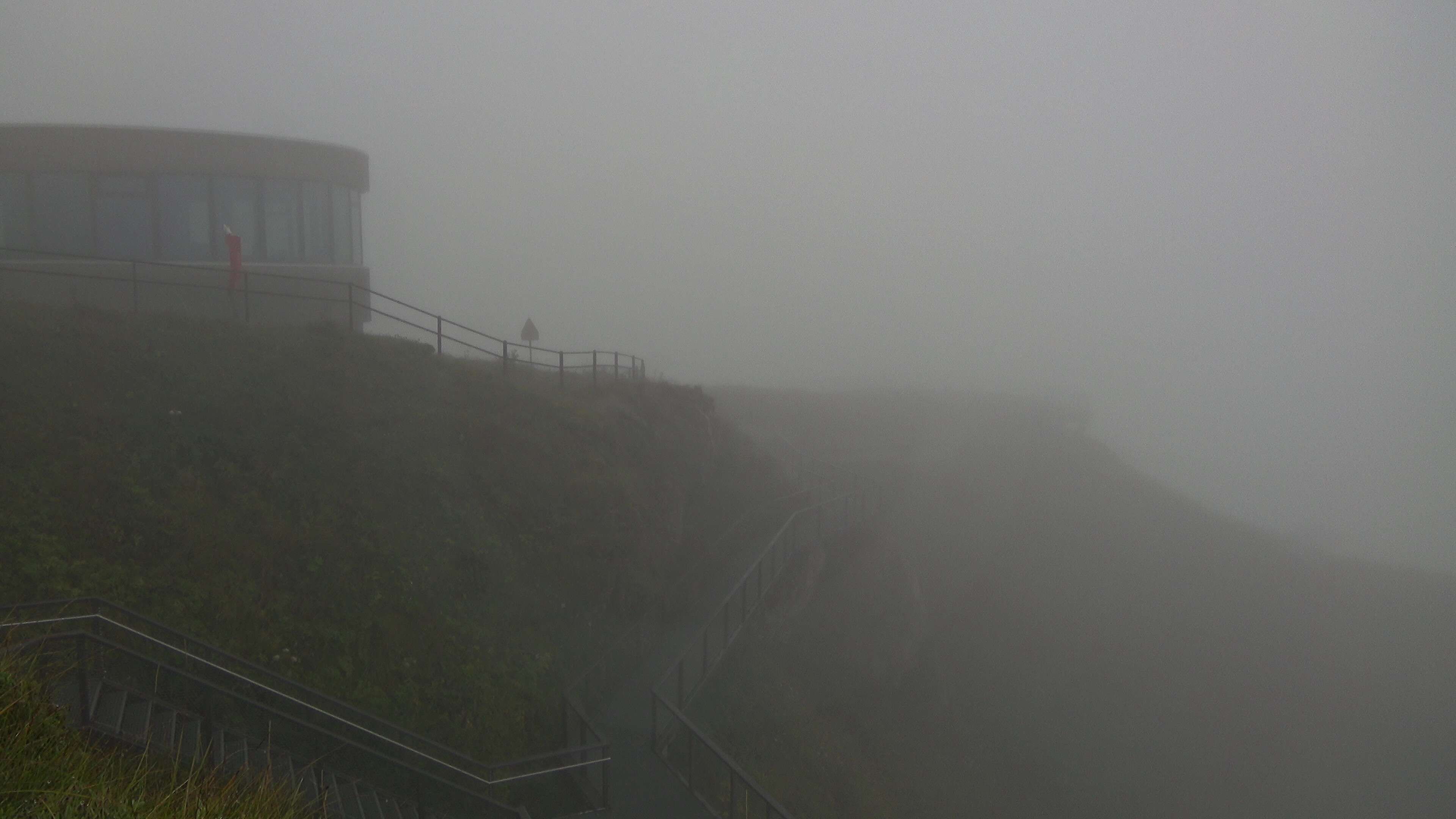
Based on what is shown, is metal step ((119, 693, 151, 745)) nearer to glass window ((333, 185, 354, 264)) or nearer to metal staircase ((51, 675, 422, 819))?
metal staircase ((51, 675, 422, 819))

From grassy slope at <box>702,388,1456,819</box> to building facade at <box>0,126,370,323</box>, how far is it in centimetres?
1372

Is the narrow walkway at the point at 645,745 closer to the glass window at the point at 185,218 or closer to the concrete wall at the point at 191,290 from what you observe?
the concrete wall at the point at 191,290

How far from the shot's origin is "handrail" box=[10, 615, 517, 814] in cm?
684

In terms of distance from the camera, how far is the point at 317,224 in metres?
23.0

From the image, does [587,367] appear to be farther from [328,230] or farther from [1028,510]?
[1028,510]

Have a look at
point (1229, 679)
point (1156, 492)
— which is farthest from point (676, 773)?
point (1156, 492)

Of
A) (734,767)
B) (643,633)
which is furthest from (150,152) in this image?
(734,767)

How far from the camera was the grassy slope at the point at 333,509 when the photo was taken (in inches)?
395

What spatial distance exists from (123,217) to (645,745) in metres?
18.2

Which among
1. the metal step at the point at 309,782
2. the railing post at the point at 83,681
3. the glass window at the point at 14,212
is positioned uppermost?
the glass window at the point at 14,212

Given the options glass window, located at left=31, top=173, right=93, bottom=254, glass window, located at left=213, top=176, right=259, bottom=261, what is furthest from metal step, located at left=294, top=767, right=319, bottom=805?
glass window, located at left=31, top=173, right=93, bottom=254

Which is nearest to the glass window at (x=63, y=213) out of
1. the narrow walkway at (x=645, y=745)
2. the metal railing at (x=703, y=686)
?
the narrow walkway at (x=645, y=745)

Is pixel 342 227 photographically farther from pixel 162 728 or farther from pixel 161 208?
pixel 162 728

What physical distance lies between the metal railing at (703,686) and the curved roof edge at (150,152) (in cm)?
1509
